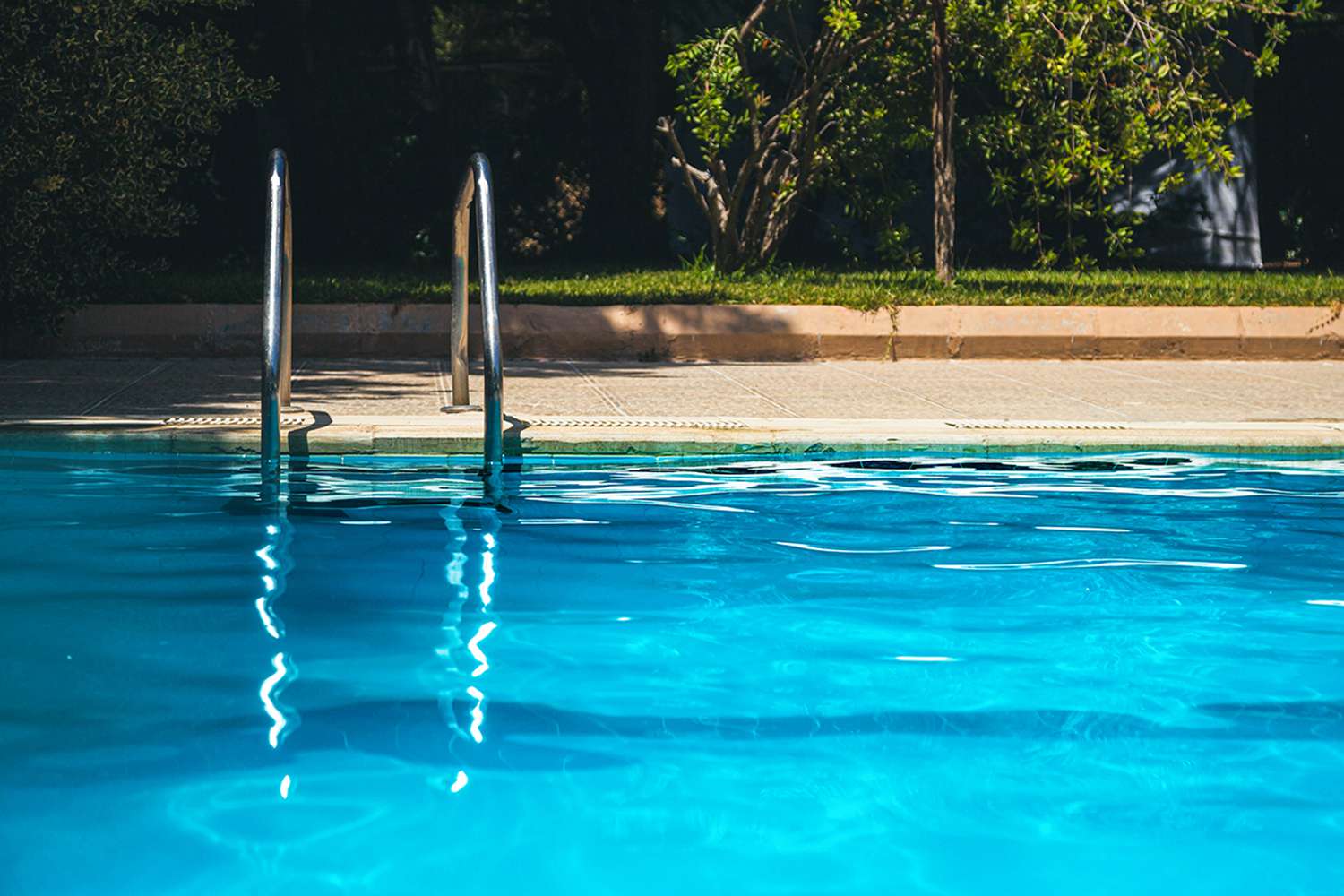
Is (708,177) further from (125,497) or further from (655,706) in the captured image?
(655,706)

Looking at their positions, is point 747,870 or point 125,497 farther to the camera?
point 125,497

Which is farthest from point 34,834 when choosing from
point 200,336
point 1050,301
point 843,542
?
point 1050,301

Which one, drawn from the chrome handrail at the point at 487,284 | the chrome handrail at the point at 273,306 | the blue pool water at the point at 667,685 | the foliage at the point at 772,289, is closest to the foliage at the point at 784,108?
the foliage at the point at 772,289

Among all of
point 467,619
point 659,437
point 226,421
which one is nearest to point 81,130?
point 226,421

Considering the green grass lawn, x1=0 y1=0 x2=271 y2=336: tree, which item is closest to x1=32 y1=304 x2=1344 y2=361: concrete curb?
the green grass lawn

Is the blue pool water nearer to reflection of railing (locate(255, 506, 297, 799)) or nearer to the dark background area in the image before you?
reflection of railing (locate(255, 506, 297, 799))

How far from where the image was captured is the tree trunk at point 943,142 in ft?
45.6

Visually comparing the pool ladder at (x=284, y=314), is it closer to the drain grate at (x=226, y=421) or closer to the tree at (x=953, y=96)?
the drain grate at (x=226, y=421)

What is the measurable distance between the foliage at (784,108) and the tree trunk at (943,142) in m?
0.40

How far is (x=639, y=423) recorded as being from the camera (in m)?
7.68

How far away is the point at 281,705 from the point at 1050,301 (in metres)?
9.50

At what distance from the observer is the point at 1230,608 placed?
535 centimetres

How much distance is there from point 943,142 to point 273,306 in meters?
8.62

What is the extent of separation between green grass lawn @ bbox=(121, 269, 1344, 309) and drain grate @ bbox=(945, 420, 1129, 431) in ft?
12.9
